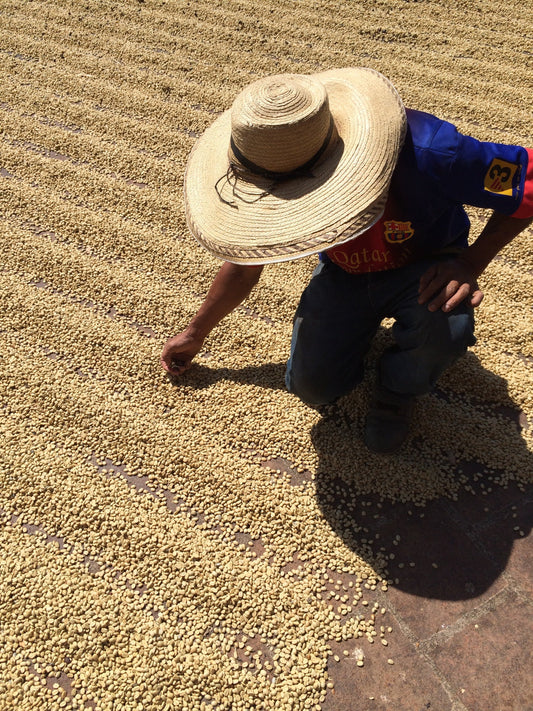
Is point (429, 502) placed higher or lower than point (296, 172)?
lower

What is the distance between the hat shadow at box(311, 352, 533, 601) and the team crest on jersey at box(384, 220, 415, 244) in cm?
75

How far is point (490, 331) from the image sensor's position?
2639 mm

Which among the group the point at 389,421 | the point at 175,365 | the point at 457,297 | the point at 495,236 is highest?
the point at 495,236

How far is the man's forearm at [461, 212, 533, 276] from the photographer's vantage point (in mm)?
1907

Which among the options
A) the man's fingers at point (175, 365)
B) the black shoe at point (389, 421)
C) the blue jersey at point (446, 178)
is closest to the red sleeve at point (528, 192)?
the blue jersey at point (446, 178)

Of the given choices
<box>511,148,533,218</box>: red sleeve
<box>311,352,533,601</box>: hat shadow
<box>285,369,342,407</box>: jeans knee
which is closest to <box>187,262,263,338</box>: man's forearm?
<box>285,369,342,407</box>: jeans knee

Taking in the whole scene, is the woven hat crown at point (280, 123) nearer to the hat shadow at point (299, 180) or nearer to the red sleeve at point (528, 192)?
the hat shadow at point (299, 180)

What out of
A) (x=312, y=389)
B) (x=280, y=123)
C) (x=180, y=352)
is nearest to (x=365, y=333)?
(x=312, y=389)

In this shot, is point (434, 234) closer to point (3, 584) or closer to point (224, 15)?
point (3, 584)

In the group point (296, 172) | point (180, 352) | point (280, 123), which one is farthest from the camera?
point (180, 352)

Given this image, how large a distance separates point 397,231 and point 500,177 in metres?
0.34

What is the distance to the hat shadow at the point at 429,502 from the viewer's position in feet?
6.49

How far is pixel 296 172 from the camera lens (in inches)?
63.4

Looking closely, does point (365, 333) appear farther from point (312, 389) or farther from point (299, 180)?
point (299, 180)
